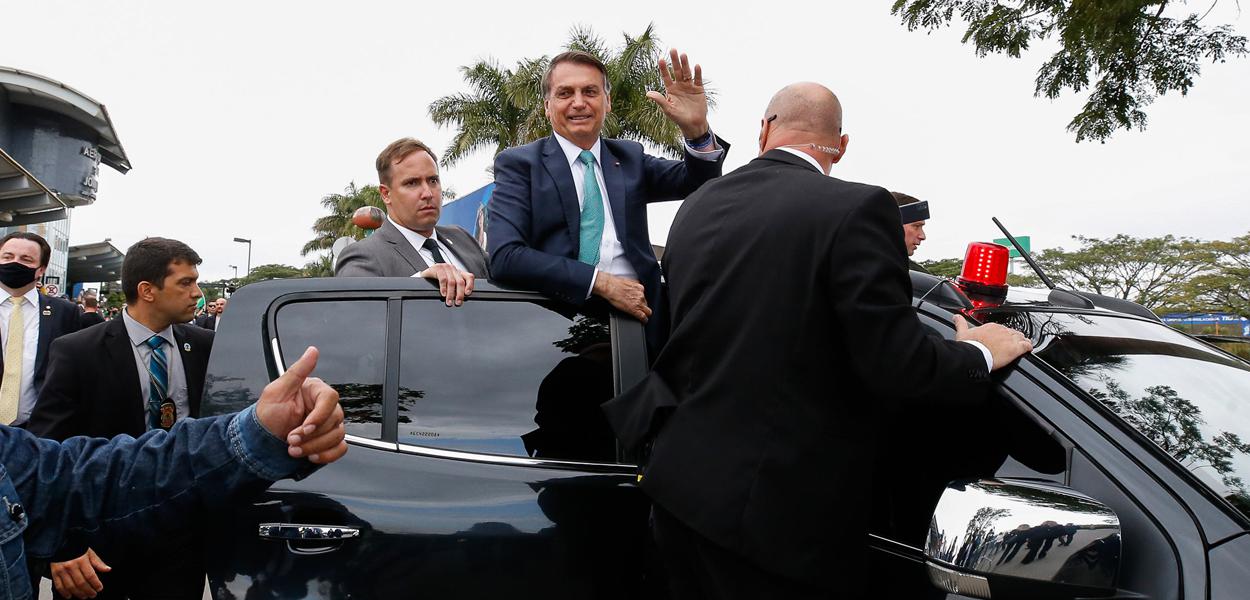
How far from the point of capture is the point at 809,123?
71.1 inches

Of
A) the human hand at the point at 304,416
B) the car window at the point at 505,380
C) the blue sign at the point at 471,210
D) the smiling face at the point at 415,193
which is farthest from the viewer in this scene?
the blue sign at the point at 471,210

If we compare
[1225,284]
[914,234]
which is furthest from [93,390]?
[1225,284]

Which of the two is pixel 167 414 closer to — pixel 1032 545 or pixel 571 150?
pixel 571 150

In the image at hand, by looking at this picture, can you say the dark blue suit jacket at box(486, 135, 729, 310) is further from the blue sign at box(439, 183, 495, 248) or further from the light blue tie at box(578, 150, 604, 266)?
the blue sign at box(439, 183, 495, 248)

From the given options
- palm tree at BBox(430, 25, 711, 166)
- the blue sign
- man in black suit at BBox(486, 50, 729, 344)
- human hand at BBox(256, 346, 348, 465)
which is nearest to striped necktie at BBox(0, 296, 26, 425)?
man in black suit at BBox(486, 50, 729, 344)

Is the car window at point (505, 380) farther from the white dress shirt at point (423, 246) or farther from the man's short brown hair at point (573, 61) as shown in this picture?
the man's short brown hair at point (573, 61)

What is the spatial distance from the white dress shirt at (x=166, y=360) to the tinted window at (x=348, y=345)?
957 millimetres

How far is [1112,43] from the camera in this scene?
6.41m

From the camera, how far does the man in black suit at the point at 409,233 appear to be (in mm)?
2506

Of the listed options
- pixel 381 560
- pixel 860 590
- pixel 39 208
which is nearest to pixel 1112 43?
pixel 860 590

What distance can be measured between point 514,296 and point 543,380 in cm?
24

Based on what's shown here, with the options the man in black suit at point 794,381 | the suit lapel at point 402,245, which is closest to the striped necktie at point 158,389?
the suit lapel at point 402,245

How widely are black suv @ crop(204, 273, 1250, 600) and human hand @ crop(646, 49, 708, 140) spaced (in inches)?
24.6

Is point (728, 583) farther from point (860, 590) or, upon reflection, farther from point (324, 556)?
point (324, 556)
